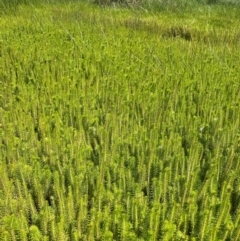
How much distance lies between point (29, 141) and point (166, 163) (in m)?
0.68

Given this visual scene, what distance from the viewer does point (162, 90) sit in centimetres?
240

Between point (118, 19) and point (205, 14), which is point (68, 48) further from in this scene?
point (205, 14)

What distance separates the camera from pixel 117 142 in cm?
180

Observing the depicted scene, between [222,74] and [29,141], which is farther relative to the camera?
[222,74]

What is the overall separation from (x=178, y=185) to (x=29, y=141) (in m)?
0.79

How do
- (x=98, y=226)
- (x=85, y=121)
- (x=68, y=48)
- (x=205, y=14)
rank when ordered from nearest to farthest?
1. (x=98, y=226)
2. (x=85, y=121)
3. (x=68, y=48)
4. (x=205, y=14)

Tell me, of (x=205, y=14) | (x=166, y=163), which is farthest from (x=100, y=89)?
(x=205, y=14)

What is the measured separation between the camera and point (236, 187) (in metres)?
1.60

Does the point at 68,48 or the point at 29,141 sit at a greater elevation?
the point at 68,48

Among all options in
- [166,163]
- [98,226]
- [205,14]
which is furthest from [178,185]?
[205,14]

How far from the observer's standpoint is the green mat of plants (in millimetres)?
1311

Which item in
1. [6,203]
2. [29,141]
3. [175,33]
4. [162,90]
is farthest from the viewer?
[175,33]

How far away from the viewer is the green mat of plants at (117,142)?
4.30 feet

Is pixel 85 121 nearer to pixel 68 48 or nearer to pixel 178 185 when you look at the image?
pixel 178 185
